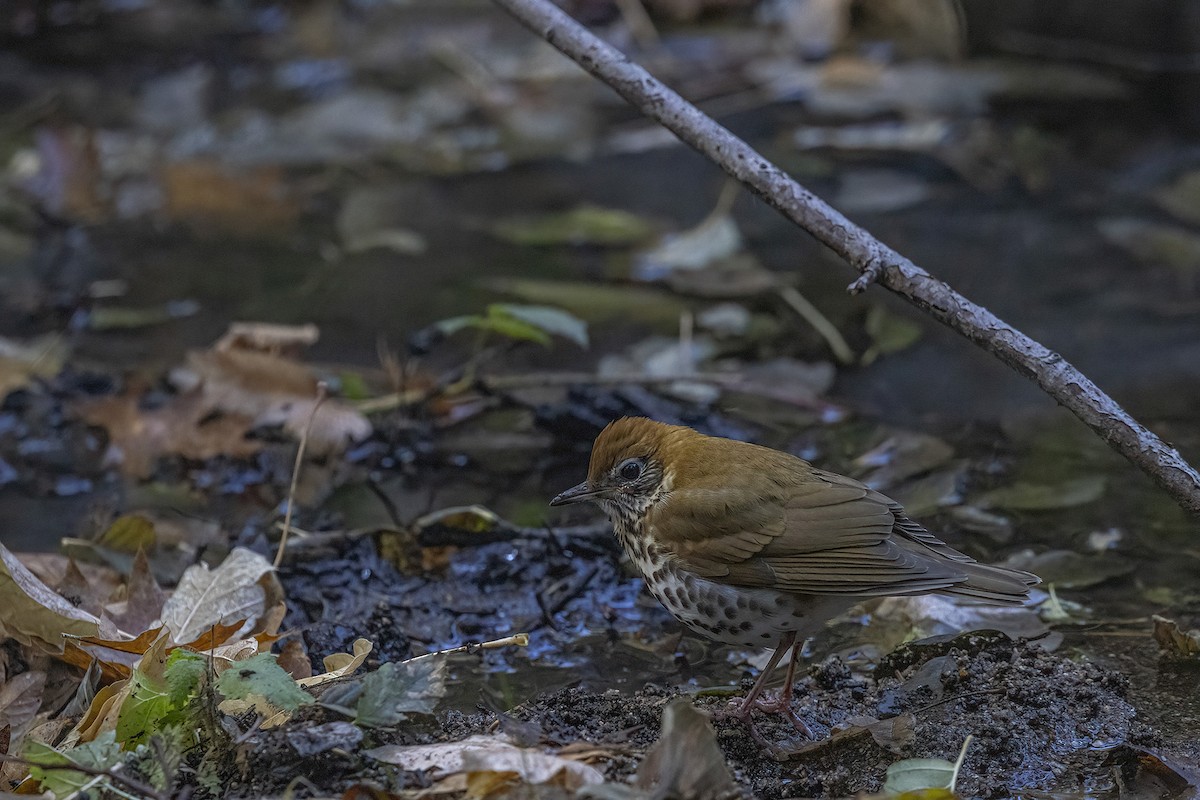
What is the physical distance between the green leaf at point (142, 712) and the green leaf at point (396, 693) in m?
0.44

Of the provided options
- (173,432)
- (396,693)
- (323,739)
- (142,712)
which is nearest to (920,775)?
(396,693)

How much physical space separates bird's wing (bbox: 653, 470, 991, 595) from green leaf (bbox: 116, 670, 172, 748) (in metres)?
1.32

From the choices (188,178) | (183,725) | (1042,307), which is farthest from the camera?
(188,178)

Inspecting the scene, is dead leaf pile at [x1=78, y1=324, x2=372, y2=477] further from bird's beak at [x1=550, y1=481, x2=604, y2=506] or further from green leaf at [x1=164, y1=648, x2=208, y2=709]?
green leaf at [x1=164, y1=648, x2=208, y2=709]

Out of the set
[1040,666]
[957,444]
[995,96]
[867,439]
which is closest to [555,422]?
[867,439]

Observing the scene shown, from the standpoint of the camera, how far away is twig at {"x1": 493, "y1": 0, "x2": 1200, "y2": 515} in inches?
128

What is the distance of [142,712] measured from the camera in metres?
2.82

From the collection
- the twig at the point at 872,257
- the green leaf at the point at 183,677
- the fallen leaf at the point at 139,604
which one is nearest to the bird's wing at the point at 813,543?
the twig at the point at 872,257

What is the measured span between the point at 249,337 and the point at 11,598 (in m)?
2.16

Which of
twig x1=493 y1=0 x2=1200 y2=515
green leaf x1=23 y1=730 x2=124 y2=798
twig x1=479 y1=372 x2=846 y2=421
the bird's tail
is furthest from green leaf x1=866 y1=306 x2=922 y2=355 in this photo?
green leaf x1=23 y1=730 x2=124 y2=798

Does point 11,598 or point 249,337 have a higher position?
point 11,598

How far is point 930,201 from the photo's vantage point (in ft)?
23.8

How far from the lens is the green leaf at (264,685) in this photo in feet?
9.14

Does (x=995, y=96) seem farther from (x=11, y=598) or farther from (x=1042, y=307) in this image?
(x=11, y=598)
